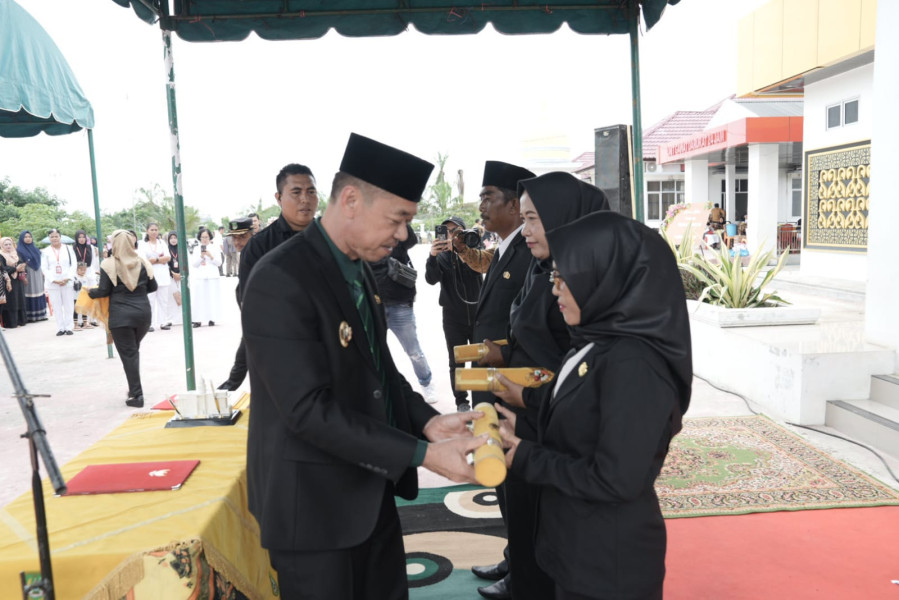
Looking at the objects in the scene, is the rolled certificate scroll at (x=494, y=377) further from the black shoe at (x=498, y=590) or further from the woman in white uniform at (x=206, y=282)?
the woman in white uniform at (x=206, y=282)

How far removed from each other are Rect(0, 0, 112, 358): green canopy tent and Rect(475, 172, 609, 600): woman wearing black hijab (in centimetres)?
532

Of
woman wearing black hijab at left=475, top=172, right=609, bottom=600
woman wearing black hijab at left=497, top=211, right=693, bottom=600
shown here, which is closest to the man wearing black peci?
woman wearing black hijab at left=475, top=172, right=609, bottom=600

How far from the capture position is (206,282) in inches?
453

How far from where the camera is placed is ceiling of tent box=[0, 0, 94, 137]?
561 cm

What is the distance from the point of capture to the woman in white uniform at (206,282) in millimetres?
11375

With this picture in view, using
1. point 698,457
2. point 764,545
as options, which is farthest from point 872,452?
point 764,545

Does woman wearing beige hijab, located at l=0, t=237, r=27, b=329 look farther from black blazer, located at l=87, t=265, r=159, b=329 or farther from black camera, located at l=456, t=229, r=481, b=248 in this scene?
A: black camera, located at l=456, t=229, r=481, b=248

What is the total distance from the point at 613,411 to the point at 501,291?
5.05ft

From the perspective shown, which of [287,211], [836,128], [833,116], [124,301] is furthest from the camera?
[833,116]

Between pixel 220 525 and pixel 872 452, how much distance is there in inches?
174

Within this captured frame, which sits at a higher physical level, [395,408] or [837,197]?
[837,197]

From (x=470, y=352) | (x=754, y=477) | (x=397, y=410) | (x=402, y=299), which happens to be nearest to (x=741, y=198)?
(x=402, y=299)

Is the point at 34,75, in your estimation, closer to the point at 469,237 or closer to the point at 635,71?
the point at 469,237

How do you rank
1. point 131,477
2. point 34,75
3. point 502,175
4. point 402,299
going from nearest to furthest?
point 131,477
point 502,175
point 402,299
point 34,75
